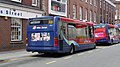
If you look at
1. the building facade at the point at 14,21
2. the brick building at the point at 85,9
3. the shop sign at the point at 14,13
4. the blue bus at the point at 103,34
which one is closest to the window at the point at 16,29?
the building facade at the point at 14,21

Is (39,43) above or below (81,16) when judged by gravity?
below

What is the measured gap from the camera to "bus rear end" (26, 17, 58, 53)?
17.6m

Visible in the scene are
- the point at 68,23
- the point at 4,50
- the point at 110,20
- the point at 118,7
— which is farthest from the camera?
the point at 118,7

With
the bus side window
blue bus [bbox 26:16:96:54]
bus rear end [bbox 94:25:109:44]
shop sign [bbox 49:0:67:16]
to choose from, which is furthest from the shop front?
bus rear end [bbox 94:25:109:44]

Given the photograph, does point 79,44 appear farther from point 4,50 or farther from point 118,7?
point 118,7

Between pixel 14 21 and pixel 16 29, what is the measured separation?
76 cm

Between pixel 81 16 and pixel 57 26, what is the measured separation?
2557 cm

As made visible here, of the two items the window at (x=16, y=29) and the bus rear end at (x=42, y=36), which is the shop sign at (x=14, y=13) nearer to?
the window at (x=16, y=29)

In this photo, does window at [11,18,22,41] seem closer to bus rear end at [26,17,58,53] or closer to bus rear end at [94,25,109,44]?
bus rear end at [26,17,58,53]

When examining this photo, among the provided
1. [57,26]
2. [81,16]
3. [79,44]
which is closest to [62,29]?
[57,26]

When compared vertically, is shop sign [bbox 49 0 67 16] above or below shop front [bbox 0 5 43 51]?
above

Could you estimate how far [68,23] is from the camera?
19.5 meters

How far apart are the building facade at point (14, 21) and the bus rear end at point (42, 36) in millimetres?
3603

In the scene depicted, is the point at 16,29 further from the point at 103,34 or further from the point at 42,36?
the point at 103,34
